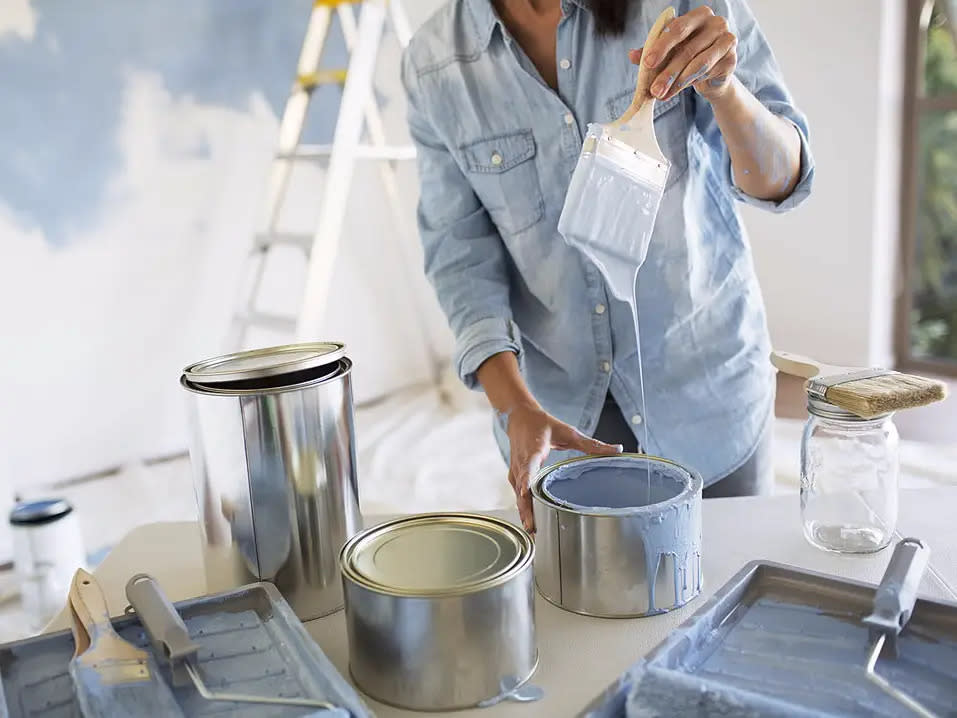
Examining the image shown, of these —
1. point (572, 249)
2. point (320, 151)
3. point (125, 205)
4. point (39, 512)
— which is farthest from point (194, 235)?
point (572, 249)

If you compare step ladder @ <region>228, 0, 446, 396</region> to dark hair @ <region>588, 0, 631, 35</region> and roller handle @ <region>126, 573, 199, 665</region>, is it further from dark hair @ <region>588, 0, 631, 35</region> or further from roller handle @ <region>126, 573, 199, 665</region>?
roller handle @ <region>126, 573, 199, 665</region>

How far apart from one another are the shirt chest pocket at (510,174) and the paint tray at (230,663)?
0.59 meters

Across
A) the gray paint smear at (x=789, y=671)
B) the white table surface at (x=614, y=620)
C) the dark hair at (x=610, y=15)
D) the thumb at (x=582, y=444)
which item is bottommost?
the white table surface at (x=614, y=620)

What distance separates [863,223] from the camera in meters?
2.90

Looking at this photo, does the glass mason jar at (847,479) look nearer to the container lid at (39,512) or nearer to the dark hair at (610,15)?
the dark hair at (610,15)

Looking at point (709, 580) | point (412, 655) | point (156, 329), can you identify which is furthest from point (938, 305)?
point (412, 655)

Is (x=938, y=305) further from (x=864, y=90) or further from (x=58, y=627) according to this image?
(x=58, y=627)

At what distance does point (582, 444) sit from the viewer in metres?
0.85

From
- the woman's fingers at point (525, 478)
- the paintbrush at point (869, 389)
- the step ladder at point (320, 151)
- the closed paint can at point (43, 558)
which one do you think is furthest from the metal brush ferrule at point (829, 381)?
the step ladder at point (320, 151)

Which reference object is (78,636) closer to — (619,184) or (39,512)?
(619,184)

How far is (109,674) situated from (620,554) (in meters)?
0.35

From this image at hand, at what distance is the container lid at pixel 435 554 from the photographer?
1.97 ft

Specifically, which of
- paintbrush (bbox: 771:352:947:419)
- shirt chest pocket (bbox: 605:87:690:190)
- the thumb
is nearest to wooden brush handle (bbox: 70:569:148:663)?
the thumb

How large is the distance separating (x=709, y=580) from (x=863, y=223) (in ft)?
8.12
